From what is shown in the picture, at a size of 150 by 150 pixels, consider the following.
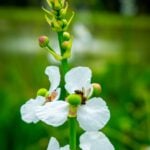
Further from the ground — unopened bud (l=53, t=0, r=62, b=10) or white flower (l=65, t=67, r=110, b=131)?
unopened bud (l=53, t=0, r=62, b=10)

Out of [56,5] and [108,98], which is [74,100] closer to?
[56,5]

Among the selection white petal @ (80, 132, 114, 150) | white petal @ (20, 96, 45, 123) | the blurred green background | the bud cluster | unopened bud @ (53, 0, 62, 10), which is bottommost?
the blurred green background

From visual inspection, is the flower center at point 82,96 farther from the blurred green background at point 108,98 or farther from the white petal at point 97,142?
the blurred green background at point 108,98

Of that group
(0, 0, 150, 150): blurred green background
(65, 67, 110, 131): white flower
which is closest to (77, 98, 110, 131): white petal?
(65, 67, 110, 131): white flower

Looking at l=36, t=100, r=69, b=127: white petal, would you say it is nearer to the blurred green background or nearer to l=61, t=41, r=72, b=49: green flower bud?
l=61, t=41, r=72, b=49: green flower bud

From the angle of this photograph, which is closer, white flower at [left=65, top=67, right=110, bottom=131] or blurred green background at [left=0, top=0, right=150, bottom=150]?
white flower at [left=65, top=67, right=110, bottom=131]

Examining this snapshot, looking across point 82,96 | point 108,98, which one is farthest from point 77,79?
point 108,98

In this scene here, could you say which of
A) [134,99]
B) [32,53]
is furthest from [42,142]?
[32,53]
